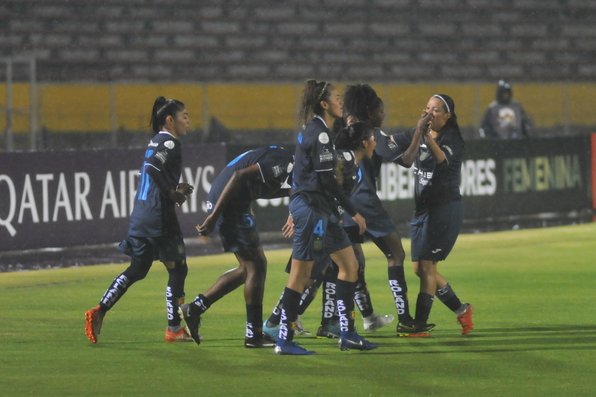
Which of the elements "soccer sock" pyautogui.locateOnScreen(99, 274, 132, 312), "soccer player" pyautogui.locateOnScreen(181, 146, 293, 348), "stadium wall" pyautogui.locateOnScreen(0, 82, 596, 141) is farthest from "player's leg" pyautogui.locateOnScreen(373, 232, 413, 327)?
"stadium wall" pyautogui.locateOnScreen(0, 82, 596, 141)

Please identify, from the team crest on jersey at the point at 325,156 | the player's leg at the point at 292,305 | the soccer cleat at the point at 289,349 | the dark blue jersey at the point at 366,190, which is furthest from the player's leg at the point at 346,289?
the dark blue jersey at the point at 366,190

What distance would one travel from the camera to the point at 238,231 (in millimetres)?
10523

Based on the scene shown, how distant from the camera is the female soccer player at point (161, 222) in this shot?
429 inches

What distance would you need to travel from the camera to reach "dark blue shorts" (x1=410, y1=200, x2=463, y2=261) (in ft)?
36.9

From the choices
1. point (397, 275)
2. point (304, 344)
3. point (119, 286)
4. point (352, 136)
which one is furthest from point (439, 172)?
point (119, 286)

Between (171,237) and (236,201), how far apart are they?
76cm

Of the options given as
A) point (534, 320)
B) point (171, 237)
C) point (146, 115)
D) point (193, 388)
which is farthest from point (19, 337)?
point (146, 115)

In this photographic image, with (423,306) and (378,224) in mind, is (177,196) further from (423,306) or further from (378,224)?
(423,306)

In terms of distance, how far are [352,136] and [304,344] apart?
5.29 ft

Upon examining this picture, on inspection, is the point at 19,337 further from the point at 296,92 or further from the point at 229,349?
the point at 296,92

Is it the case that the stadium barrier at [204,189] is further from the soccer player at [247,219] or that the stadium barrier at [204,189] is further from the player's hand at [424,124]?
the player's hand at [424,124]

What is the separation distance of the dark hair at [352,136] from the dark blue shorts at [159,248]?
59.2 inches

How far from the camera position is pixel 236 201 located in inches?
415

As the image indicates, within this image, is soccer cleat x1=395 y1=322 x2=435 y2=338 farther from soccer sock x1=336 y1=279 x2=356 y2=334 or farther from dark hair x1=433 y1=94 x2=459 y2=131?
dark hair x1=433 y1=94 x2=459 y2=131
